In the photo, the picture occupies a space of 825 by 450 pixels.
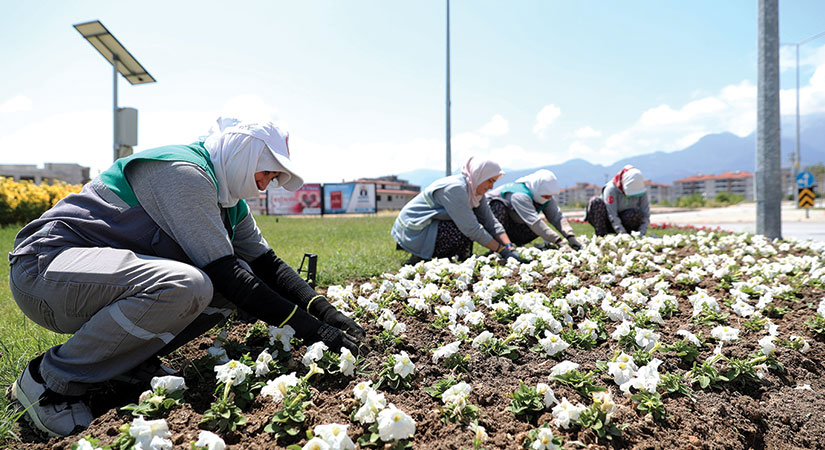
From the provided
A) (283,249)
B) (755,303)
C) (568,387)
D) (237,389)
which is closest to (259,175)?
(237,389)

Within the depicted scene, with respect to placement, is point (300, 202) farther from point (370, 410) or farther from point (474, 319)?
point (370, 410)

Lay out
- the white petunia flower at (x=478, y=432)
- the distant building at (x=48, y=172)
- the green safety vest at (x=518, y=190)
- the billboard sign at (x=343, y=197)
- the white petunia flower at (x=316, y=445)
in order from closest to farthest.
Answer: the white petunia flower at (x=316, y=445), the white petunia flower at (x=478, y=432), the green safety vest at (x=518, y=190), the billboard sign at (x=343, y=197), the distant building at (x=48, y=172)

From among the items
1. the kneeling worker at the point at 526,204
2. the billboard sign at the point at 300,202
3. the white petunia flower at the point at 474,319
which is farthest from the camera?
the billboard sign at the point at 300,202

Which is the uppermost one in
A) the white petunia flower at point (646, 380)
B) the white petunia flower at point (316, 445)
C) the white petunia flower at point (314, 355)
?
the white petunia flower at point (314, 355)

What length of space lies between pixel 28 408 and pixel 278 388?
89cm

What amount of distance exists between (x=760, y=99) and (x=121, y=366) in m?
8.19

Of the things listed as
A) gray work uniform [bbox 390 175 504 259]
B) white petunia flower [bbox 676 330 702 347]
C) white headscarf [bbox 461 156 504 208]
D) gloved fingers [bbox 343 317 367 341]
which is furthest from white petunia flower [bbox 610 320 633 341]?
white headscarf [bbox 461 156 504 208]

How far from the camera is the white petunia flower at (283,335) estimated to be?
224cm

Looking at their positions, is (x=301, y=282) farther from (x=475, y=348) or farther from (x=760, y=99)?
(x=760, y=99)

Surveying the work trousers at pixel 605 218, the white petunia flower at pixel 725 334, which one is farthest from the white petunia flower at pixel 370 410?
the work trousers at pixel 605 218

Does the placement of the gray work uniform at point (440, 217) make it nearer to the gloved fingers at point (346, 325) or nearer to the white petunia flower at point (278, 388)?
the gloved fingers at point (346, 325)

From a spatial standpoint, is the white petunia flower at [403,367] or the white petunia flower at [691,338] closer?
the white petunia flower at [403,367]

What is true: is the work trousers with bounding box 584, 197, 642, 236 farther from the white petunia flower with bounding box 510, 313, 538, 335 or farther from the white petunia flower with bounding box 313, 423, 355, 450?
the white petunia flower with bounding box 313, 423, 355, 450

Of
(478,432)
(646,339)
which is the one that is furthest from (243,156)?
(646,339)
